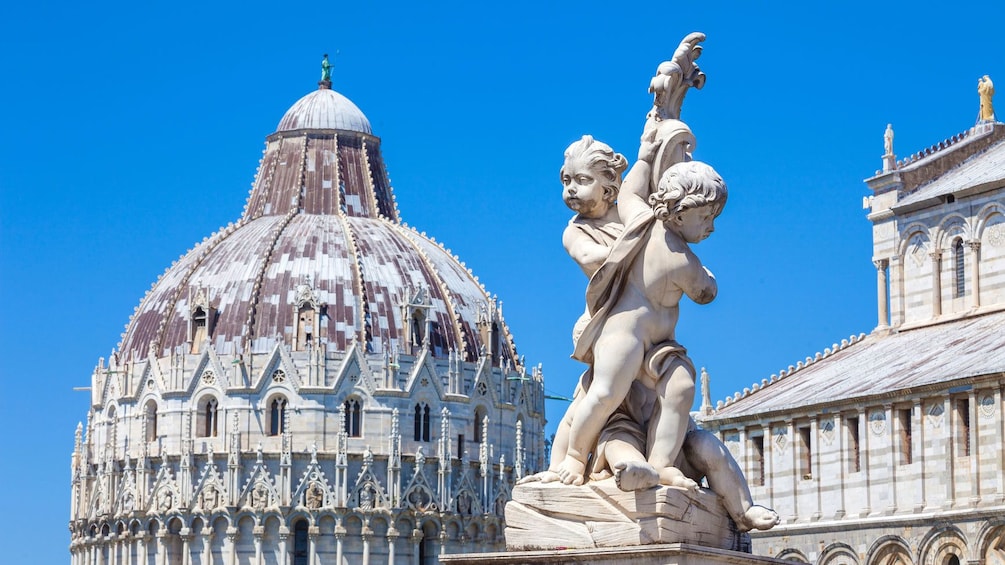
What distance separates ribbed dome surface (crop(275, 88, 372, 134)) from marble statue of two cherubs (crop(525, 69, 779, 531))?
132m

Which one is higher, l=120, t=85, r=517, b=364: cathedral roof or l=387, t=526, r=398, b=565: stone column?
l=120, t=85, r=517, b=364: cathedral roof

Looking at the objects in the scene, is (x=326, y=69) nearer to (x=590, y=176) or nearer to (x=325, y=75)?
(x=325, y=75)

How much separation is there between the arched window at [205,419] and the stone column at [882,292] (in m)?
61.9

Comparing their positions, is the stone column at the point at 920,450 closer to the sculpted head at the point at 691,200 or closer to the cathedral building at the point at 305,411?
the sculpted head at the point at 691,200

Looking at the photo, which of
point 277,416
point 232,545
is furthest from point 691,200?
point 277,416

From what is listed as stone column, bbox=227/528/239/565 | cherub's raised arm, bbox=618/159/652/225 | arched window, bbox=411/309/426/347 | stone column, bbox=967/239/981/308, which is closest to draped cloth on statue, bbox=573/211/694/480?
cherub's raised arm, bbox=618/159/652/225

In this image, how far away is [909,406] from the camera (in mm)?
67625

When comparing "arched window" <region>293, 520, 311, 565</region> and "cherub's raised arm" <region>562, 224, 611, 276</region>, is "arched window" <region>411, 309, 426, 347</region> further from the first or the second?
"cherub's raised arm" <region>562, 224, 611, 276</region>

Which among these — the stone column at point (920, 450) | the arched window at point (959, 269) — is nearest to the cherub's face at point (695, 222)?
the stone column at point (920, 450)

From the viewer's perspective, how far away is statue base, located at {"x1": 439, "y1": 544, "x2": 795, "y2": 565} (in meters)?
14.6

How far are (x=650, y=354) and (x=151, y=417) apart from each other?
12222 centimetres

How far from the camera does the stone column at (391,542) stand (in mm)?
131875

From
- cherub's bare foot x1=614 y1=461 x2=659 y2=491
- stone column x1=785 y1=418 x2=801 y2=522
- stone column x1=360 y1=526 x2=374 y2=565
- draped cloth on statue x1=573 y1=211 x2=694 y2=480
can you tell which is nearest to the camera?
cherub's bare foot x1=614 y1=461 x2=659 y2=491

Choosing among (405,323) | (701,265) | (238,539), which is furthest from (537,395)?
(701,265)
